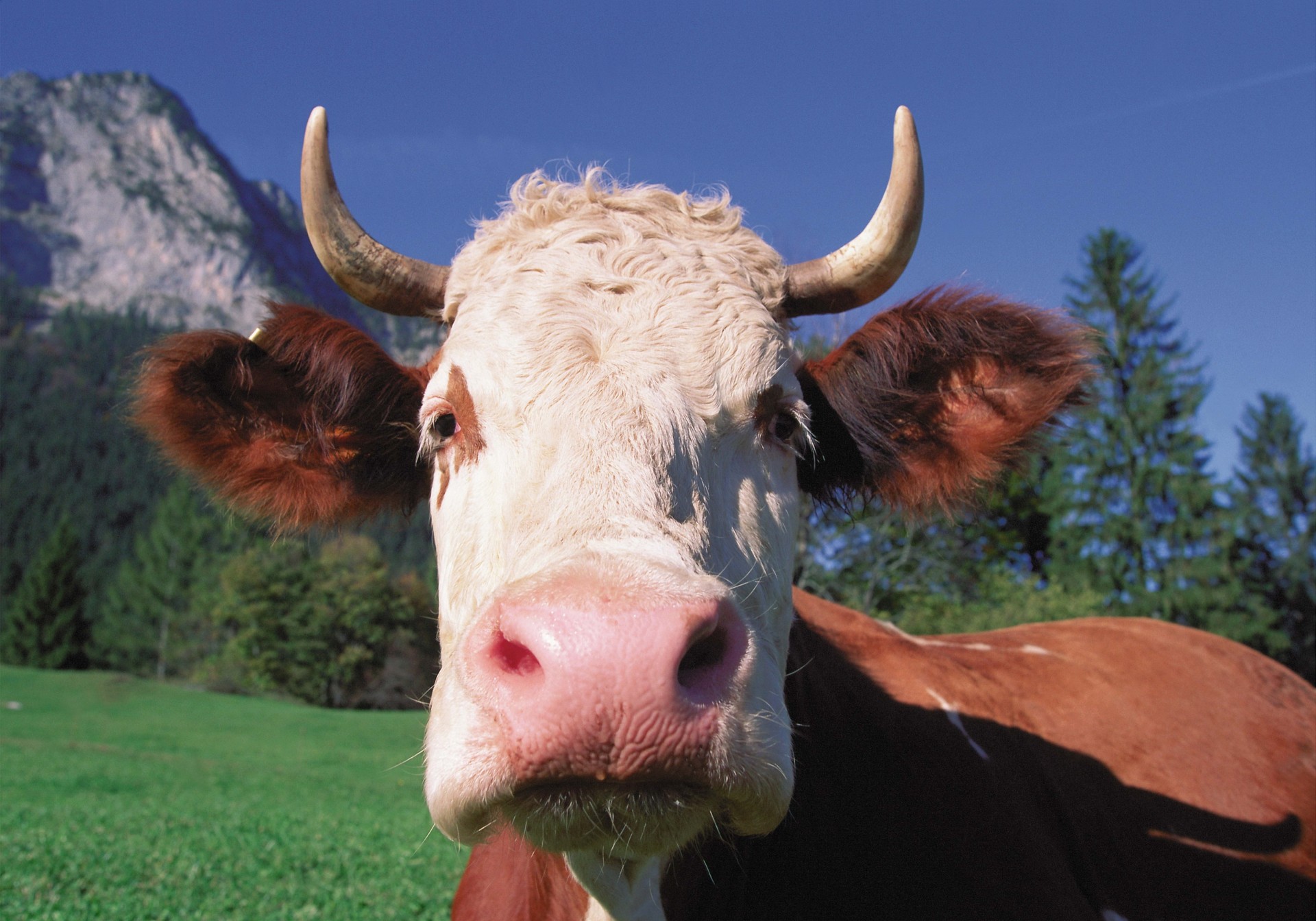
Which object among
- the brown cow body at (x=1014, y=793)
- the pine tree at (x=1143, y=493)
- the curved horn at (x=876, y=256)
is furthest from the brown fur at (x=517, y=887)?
the pine tree at (x=1143, y=493)

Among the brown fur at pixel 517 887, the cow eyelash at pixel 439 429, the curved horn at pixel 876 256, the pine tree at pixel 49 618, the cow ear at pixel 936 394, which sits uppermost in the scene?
the curved horn at pixel 876 256

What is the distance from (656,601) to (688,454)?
63 centimetres

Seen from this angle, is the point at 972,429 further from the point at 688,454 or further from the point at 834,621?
the point at 688,454

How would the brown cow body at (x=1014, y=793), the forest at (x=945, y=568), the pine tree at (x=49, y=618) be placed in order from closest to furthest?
the brown cow body at (x=1014, y=793)
the forest at (x=945, y=568)
the pine tree at (x=49, y=618)

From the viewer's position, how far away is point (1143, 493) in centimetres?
3966

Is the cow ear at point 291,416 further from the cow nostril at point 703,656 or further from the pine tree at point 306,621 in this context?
the pine tree at point 306,621

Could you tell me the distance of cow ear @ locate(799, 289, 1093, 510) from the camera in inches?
121

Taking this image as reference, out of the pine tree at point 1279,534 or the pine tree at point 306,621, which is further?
the pine tree at point 306,621

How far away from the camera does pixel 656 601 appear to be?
1.58m

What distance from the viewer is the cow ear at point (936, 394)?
10.1 feet

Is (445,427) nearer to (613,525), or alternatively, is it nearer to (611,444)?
(611,444)

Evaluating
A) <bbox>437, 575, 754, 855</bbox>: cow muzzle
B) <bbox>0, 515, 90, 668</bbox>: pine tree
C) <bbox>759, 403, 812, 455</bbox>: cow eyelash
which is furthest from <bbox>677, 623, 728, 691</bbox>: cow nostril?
<bbox>0, 515, 90, 668</bbox>: pine tree

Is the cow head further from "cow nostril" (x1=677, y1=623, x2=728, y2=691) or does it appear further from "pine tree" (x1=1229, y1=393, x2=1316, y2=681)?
"pine tree" (x1=1229, y1=393, x2=1316, y2=681)

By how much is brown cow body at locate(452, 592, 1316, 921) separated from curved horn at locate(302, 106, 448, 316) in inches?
73.4
